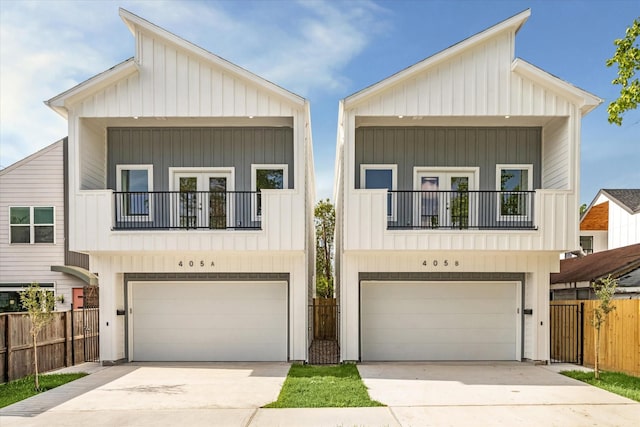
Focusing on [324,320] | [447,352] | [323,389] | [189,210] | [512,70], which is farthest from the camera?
[324,320]

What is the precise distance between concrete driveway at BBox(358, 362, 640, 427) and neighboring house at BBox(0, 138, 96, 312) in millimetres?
11202

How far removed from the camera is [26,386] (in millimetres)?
8555

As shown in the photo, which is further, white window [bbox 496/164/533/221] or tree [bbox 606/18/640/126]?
white window [bbox 496/164/533/221]

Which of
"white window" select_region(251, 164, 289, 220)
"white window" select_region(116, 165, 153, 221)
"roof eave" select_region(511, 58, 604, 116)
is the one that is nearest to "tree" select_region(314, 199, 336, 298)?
"white window" select_region(251, 164, 289, 220)

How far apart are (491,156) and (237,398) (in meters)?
8.91

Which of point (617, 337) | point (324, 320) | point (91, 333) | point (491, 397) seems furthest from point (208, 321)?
point (617, 337)

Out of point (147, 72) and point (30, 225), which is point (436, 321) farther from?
point (30, 225)

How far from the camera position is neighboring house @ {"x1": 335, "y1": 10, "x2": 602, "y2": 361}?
10453 millimetres

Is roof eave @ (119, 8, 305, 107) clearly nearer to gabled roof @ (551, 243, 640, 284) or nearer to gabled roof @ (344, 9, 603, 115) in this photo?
gabled roof @ (344, 9, 603, 115)

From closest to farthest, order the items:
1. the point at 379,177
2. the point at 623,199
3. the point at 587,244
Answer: the point at 379,177 → the point at 623,199 → the point at 587,244

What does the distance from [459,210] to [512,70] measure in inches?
143

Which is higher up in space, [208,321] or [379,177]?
[379,177]

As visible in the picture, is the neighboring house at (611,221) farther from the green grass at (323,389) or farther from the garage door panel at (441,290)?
the green grass at (323,389)

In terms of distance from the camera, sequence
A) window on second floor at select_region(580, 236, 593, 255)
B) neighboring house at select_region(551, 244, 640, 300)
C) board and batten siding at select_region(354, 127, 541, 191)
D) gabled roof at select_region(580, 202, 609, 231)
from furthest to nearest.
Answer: window on second floor at select_region(580, 236, 593, 255), gabled roof at select_region(580, 202, 609, 231), neighboring house at select_region(551, 244, 640, 300), board and batten siding at select_region(354, 127, 541, 191)
